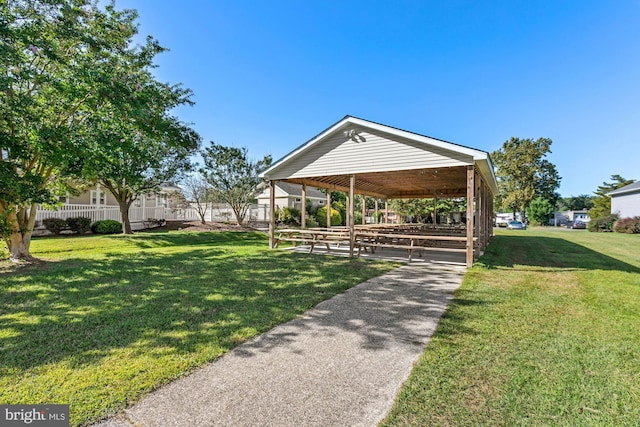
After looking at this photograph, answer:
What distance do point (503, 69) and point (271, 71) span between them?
12.5m

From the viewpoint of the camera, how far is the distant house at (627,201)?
24.6 meters

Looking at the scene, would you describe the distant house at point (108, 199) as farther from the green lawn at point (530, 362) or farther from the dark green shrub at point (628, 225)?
the dark green shrub at point (628, 225)

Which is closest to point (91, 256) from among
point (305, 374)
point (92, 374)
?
point (92, 374)

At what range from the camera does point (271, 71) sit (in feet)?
51.3

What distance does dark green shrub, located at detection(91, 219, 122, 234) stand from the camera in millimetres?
15875

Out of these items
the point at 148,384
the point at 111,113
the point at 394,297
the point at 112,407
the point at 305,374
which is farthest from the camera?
the point at 111,113

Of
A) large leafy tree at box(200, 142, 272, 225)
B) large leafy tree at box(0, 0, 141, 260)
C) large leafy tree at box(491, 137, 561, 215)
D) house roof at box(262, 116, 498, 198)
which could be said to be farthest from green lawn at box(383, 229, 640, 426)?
large leafy tree at box(491, 137, 561, 215)

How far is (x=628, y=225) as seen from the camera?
23641 millimetres

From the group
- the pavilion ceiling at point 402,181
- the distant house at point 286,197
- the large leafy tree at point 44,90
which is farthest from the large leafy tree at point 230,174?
the large leafy tree at point 44,90

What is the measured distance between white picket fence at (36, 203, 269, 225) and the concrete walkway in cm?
1224

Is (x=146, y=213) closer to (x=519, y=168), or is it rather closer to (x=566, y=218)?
(x=519, y=168)

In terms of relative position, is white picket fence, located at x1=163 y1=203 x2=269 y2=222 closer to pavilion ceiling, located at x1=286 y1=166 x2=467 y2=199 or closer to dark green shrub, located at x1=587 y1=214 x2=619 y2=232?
pavilion ceiling, located at x1=286 y1=166 x2=467 y2=199

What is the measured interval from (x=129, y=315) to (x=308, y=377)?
3.15 m

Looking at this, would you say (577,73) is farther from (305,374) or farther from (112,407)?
(112,407)
